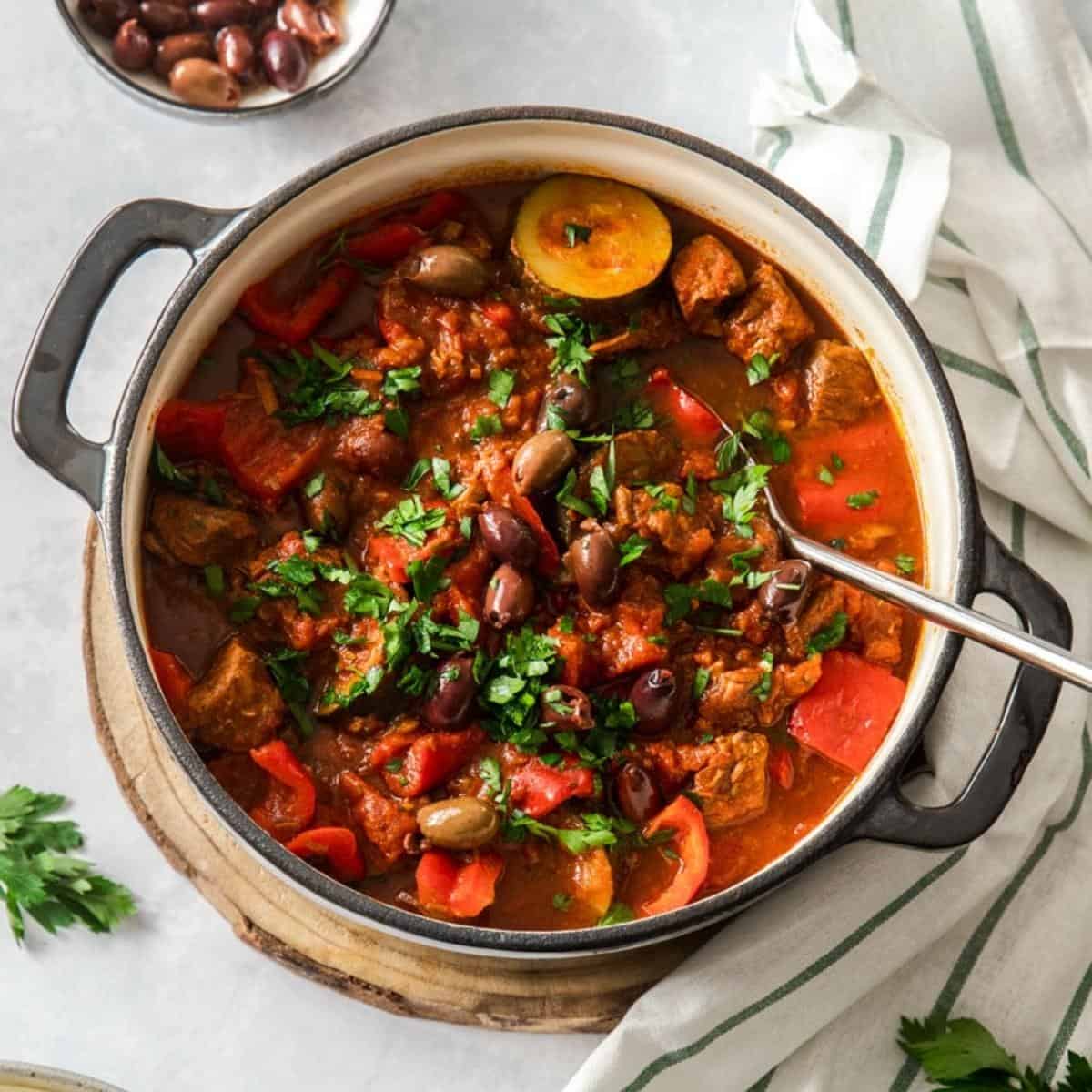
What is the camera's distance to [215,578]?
409 centimetres

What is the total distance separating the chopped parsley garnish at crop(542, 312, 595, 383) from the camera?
13.9ft

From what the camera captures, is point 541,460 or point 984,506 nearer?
point 541,460

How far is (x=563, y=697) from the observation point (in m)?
3.99

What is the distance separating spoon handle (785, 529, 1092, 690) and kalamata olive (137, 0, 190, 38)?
7.48ft

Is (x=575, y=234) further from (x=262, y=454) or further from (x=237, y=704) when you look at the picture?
(x=237, y=704)

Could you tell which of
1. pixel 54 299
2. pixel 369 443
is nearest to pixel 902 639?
pixel 369 443

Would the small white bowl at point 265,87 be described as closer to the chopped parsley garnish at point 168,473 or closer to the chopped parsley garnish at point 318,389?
the chopped parsley garnish at point 318,389

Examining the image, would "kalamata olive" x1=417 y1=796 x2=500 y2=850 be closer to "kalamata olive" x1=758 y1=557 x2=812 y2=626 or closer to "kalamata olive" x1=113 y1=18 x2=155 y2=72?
"kalamata olive" x1=758 y1=557 x2=812 y2=626

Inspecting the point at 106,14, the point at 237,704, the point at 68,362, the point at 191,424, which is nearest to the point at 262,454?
the point at 191,424

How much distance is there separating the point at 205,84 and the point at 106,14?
36 centimetres

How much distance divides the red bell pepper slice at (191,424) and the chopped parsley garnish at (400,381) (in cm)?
42

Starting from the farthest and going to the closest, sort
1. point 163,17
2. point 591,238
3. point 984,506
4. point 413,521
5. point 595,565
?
point 163,17 → point 984,506 → point 591,238 → point 413,521 → point 595,565

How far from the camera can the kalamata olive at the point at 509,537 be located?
3965mm

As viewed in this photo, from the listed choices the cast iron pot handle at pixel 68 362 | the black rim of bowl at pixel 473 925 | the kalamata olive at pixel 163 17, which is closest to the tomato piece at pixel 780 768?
the black rim of bowl at pixel 473 925
